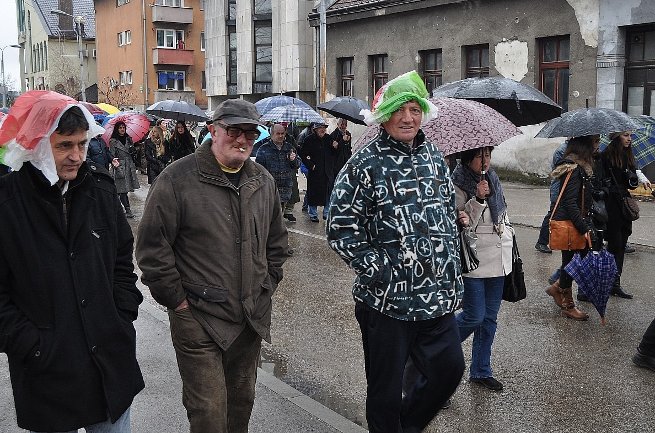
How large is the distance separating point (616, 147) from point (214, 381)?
5.32 meters

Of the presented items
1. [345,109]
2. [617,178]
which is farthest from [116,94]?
[617,178]

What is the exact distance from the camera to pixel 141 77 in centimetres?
5200

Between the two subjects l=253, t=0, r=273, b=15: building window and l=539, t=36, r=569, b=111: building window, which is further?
l=253, t=0, r=273, b=15: building window

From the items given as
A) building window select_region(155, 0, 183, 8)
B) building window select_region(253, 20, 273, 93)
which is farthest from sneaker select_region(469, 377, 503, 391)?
building window select_region(155, 0, 183, 8)

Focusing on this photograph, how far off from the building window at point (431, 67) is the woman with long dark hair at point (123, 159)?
9.76m

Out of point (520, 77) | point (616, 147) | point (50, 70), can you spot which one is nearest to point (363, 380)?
point (616, 147)

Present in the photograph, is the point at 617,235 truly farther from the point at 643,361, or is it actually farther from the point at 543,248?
the point at 543,248

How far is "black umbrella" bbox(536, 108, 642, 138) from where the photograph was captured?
21.5 ft

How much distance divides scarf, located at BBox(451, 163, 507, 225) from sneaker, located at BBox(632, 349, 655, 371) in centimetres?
165

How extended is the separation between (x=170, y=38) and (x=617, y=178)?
47788 millimetres

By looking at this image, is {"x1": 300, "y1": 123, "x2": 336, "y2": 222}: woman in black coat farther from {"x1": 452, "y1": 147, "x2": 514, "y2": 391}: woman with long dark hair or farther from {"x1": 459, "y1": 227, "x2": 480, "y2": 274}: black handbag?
{"x1": 459, "y1": 227, "x2": 480, "y2": 274}: black handbag

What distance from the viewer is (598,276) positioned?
6449 mm

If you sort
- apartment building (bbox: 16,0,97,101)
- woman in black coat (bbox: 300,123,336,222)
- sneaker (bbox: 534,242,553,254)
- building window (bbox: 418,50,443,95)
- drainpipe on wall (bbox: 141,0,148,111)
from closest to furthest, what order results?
sneaker (bbox: 534,242,553,254)
woman in black coat (bbox: 300,123,336,222)
building window (bbox: 418,50,443,95)
drainpipe on wall (bbox: 141,0,148,111)
apartment building (bbox: 16,0,97,101)

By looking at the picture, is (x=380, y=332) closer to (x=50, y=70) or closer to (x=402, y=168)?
(x=402, y=168)
